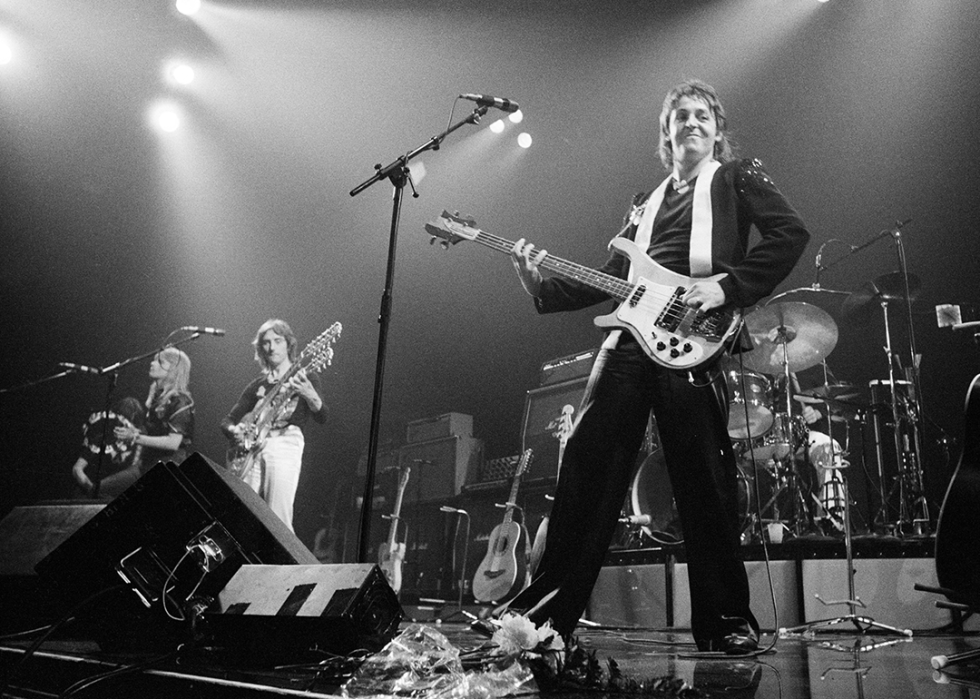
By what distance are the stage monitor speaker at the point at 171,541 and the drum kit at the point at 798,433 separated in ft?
9.57

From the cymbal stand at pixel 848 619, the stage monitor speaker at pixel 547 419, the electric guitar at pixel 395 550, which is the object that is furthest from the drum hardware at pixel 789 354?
the electric guitar at pixel 395 550

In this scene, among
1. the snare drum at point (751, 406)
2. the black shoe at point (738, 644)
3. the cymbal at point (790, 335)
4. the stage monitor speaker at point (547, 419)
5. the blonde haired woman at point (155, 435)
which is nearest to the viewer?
the black shoe at point (738, 644)

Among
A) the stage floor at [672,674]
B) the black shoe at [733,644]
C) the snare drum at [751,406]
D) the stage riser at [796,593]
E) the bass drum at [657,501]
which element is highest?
the snare drum at [751,406]

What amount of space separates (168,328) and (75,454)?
131cm

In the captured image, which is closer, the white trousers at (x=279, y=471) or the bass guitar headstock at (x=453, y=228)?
the bass guitar headstock at (x=453, y=228)

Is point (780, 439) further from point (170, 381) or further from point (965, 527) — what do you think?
point (170, 381)

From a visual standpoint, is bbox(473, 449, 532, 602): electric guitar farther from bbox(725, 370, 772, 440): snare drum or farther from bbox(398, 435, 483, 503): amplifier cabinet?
bbox(725, 370, 772, 440): snare drum

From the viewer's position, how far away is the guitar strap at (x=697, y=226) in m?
2.54

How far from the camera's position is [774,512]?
17.2ft

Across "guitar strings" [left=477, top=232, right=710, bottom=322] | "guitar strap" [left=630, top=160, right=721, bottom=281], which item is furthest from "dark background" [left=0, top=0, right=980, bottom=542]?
"guitar strings" [left=477, top=232, right=710, bottom=322]

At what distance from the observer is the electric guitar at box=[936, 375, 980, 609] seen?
1.48 metres

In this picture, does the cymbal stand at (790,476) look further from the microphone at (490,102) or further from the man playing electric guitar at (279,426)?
the man playing electric guitar at (279,426)

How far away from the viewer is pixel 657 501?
489 cm

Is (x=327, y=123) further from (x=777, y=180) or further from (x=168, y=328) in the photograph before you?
(x=777, y=180)
